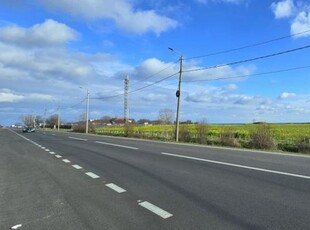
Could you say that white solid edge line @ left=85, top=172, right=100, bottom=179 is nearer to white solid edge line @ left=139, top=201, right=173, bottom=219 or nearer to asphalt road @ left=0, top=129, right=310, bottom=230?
asphalt road @ left=0, top=129, right=310, bottom=230

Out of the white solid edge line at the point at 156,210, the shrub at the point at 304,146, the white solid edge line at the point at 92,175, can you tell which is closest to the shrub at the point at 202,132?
the shrub at the point at 304,146

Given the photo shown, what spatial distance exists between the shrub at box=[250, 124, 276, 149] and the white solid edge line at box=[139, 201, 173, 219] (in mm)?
24350

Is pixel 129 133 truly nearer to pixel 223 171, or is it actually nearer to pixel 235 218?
pixel 223 171

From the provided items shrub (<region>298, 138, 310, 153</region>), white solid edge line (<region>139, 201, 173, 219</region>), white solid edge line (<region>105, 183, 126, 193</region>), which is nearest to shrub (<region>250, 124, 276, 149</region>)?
shrub (<region>298, 138, 310, 153</region>)

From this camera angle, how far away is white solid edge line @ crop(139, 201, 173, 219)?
682 cm

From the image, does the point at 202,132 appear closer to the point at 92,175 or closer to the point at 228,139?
the point at 228,139

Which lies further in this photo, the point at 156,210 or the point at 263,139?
the point at 263,139

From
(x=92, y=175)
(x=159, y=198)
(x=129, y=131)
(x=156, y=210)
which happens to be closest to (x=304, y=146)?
(x=92, y=175)

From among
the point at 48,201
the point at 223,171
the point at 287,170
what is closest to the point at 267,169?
the point at 287,170

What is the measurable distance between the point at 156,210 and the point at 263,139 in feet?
83.0

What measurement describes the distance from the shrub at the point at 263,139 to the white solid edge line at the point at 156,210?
79.9ft

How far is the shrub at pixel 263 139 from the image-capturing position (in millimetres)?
30859

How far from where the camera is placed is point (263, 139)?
102ft

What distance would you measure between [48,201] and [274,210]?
4393 mm
